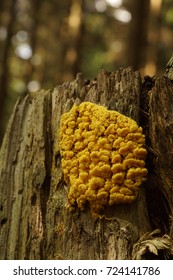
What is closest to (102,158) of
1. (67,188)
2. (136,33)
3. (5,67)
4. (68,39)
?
(67,188)

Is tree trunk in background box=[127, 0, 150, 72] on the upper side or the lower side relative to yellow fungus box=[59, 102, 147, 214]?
upper

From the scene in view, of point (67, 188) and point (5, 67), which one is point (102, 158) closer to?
point (67, 188)

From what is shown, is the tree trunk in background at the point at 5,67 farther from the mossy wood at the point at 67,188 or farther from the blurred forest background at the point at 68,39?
the mossy wood at the point at 67,188

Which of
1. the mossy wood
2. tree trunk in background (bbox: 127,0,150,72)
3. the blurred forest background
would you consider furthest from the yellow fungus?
the blurred forest background

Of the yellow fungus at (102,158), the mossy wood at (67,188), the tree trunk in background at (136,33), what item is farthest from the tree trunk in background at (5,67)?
the yellow fungus at (102,158)

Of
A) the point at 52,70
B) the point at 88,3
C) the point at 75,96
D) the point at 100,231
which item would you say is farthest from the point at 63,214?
the point at 52,70

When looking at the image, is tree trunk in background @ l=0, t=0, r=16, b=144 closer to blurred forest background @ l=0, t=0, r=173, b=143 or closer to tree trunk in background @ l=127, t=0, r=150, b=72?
blurred forest background @ l=0, t=0, r=173, b=143
